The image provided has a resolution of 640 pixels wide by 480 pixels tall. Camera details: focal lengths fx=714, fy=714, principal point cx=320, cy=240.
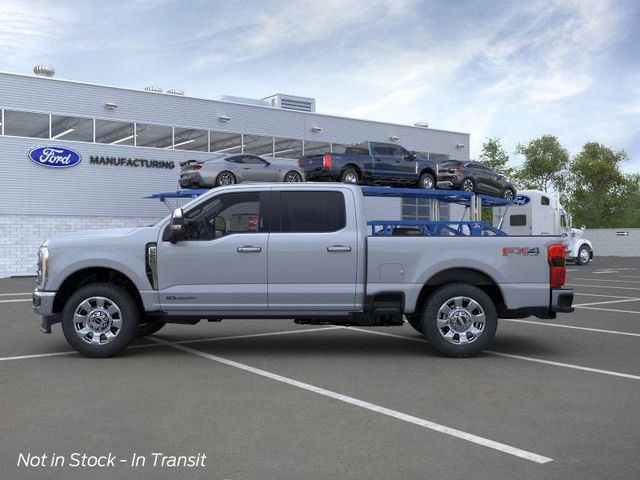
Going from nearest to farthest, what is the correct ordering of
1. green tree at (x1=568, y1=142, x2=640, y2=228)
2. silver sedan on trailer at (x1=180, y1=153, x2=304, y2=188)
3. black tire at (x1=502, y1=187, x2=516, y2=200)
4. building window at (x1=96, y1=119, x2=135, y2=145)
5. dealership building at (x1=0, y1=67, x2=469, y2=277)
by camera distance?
silver sedan on trailer at (x1=180, y1=153, x2=304, y2=188)
black tire at (x1=502, y1=187, x2=516, y2=200)
dealership building at (x1=0, y1=67, x2=469, y2=277)
building window at (x1=96, y1=119, x2=135, y2=145)
green tree at (x1=568, y1=142, x2=640, y2=228)

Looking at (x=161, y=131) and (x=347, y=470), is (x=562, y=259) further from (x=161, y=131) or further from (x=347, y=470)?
(x=161, y=131)

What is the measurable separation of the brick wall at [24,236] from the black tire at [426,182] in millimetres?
15224

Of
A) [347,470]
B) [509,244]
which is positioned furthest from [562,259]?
[347,470]

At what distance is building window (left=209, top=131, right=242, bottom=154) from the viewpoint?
1320 inches

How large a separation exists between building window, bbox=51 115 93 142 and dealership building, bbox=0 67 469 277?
0.04m

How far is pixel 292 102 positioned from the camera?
37.7 metres

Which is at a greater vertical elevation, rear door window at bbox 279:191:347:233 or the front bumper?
rear door window at bbox 279:191:347:233

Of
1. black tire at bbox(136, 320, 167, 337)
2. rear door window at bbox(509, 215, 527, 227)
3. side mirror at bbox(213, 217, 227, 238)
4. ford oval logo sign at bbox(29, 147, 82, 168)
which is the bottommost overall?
black tire at bbox(136, 320, 167, 337)

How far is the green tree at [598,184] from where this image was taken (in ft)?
243

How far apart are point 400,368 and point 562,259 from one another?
244 cm

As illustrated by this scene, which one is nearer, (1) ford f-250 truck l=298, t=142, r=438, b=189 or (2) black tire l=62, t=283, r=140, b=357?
(2) black tire l=62, t=283, r=140, b=357

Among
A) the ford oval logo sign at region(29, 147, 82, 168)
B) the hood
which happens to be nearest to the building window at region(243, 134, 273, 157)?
the ford oval logo sign at region(29, 147, 82, 168)

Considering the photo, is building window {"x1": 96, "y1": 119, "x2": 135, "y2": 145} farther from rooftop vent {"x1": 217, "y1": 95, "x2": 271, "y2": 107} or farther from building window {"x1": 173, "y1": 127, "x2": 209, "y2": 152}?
rooftop vent {"x1": 217, "y1": 95, "x2": 271, "y2": 107}

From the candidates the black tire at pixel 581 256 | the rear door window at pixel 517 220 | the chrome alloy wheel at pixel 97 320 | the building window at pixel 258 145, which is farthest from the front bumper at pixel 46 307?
the black tire at pixel 581 256
